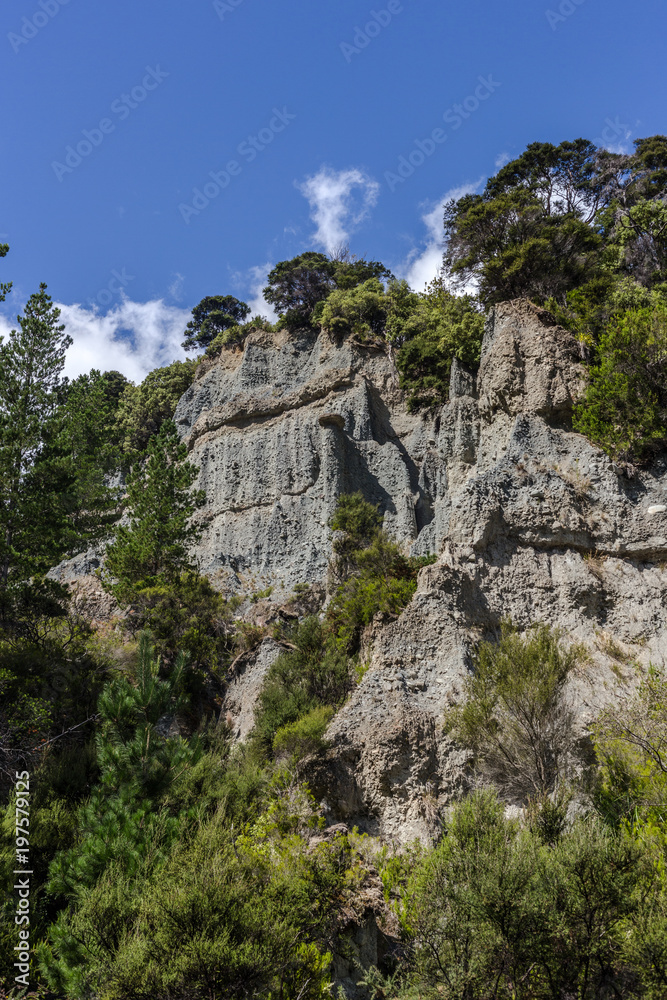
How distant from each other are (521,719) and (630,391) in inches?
360

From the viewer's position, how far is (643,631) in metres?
14.1

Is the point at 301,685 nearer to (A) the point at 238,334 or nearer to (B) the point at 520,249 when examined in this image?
(B) the point at 520,249

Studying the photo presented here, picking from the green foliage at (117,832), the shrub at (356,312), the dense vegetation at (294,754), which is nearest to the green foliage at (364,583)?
the dense vegetation at (294,754)

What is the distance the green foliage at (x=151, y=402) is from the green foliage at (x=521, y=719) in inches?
1166

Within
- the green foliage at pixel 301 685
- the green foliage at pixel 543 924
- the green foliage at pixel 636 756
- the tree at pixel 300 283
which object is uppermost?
the tree at pixel 300 283

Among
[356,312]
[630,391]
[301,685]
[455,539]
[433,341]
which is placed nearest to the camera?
[301,685]

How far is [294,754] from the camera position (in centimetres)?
1334

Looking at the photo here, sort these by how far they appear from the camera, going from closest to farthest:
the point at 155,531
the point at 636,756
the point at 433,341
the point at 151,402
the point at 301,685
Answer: the point at 636,756 → the point at 301,685 → the point at 155,531 → the point at 433,341 → the point at 151,402

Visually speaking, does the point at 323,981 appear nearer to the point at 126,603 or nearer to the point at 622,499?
the point at 622,499

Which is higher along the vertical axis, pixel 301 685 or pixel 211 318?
pixel 211 318

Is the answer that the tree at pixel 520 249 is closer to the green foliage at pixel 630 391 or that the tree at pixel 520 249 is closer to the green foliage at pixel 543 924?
the green foliage at pixel 630 391

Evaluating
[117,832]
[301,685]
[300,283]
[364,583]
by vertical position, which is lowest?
[117,832]

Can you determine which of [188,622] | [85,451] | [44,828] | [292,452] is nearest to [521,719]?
[44,828]

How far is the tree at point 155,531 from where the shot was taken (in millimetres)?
21156
